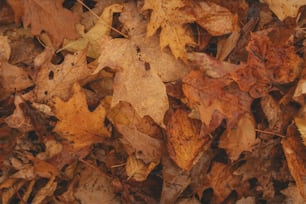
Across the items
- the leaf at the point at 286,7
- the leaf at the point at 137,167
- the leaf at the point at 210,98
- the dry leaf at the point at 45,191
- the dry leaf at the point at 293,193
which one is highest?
the leaf at the point at 286,7

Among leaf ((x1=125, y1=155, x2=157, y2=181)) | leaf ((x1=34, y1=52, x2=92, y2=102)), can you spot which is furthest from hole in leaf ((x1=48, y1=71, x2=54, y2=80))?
leaf ((x1=125, y1=155, x2=157, y2=181))

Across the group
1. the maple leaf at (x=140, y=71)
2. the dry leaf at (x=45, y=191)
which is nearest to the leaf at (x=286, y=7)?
the maple leaf at (x=140, y=71)

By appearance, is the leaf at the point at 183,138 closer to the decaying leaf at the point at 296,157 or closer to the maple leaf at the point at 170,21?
the maple leaf at the point at 170,21

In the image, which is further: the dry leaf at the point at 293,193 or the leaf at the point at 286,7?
the dry leaf at the point at 293,193

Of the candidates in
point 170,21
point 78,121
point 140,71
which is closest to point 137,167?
point 78,121

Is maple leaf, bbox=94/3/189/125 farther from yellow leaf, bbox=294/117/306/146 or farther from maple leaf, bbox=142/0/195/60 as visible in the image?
yellow leaf, bbox=294/117/306/146

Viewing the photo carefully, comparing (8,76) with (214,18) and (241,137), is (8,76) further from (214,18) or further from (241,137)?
(241,137)

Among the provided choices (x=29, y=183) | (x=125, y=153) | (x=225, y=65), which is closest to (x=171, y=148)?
(x=125, y=153)
